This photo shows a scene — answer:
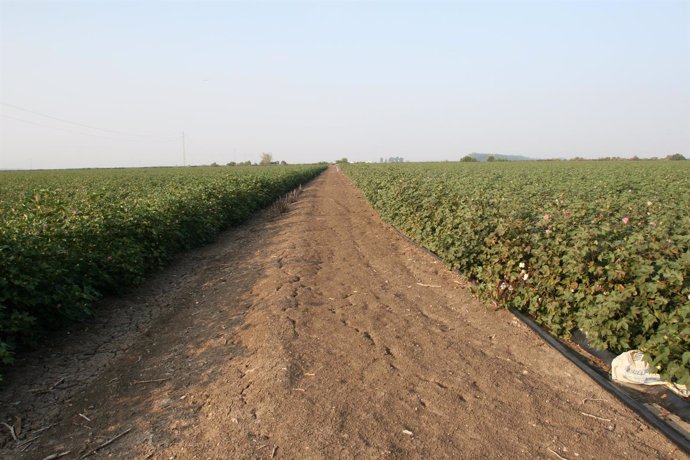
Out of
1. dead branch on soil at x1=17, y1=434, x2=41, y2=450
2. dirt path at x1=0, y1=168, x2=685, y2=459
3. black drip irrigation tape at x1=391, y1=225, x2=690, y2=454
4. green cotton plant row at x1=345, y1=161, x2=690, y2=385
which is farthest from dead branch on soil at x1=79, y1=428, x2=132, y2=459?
green cotton plant row at x1=345, y1=161, x2=690, y2=385

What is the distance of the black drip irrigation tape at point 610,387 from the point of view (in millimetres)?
2900

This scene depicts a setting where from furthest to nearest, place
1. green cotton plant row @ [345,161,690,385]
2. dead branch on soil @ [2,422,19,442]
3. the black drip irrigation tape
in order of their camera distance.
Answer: green cotton plant row @ [345,161,690,385], dead branch on soil @ [2,422,19,442], the black drip irrigation tape

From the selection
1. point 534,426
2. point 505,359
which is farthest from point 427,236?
point 534,426

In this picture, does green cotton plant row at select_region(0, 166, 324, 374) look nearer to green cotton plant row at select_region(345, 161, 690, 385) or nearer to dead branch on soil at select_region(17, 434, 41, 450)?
dead branch on soil at select_region(17, 434, 41, 450)

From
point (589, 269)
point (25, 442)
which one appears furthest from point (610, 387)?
point (25, 442)

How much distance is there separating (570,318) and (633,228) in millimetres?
1506

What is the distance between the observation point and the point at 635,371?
3.51m

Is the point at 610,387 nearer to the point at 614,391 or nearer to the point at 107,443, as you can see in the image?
the point at 614,391

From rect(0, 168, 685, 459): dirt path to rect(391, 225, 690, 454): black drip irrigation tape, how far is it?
7 cm

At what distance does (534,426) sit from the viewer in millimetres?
3021

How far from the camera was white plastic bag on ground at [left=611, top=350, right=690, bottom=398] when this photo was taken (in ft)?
11.1

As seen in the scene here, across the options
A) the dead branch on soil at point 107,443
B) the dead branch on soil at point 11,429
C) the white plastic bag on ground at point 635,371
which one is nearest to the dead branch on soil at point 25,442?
the dead branch on soil at point 11,429

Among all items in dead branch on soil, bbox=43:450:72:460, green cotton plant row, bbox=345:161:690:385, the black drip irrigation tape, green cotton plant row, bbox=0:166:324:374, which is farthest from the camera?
green cotton plant row, bbox=0:166:324:374

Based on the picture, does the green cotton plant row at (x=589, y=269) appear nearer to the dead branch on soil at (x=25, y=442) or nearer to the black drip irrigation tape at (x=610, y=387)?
the black drip irrigation tape at (x=610, y=387)
